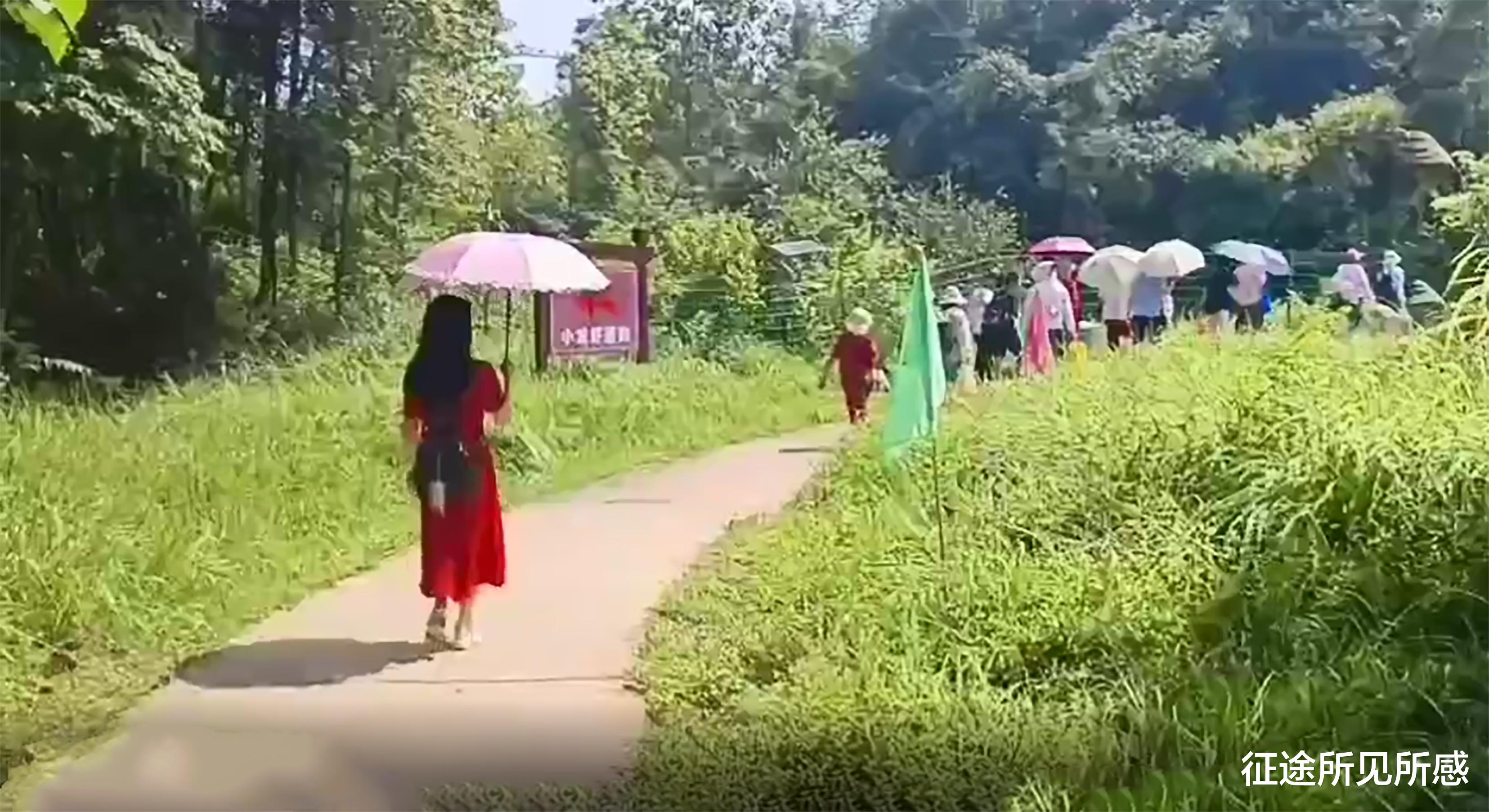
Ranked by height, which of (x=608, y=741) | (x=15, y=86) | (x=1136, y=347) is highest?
(x=15, y=86)

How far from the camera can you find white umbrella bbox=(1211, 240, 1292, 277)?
2.76 m

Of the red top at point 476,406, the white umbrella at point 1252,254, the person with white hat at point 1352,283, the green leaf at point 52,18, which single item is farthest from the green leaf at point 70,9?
the person with white hat at point 1352,283

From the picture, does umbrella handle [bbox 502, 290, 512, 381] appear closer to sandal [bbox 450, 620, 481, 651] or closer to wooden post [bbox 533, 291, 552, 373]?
wooden post [bbox 533, 291, 552, 373]

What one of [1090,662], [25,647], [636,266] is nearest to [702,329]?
[636,266]

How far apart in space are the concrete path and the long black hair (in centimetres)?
26

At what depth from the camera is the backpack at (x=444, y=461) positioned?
2857 mm

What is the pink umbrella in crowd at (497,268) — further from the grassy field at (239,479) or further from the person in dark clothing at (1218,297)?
the person in dark clothing at (1218,297)

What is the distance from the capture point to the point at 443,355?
283 cm

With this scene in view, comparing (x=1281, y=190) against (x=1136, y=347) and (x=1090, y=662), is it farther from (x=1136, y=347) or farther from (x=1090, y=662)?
(x=1090, y=662)

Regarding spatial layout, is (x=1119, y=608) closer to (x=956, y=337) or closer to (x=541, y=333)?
(x=956, y=337)

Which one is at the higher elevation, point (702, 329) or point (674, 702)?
point (702, 329)

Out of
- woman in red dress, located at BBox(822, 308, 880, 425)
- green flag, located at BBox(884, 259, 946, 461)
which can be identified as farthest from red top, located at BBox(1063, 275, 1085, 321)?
woman in red dress, located at BBox(822, 308, 880, 425)

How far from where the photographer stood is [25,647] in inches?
115

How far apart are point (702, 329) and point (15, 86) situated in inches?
51.9
